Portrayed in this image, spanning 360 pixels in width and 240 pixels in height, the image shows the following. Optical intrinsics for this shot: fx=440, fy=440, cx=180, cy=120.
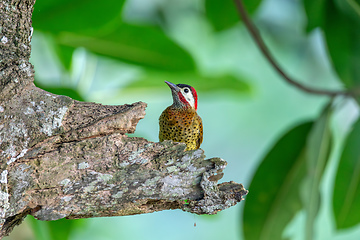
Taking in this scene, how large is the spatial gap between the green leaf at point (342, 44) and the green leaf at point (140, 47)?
1.92ft

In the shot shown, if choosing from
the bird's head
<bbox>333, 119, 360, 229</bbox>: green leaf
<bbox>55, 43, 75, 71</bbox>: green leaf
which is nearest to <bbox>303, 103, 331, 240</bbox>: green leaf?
<bbox>333, 119, 360, 229</bbox>: green leaf

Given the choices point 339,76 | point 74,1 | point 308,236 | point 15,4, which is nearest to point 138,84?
point 74,1

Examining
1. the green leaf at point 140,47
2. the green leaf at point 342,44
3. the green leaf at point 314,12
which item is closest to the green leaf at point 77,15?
the green leaf at point 140,47

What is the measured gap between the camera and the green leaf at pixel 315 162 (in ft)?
5.01

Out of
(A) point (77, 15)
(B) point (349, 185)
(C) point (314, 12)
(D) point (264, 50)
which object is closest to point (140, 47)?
(A) point (77, 15)

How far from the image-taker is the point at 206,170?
0.79m

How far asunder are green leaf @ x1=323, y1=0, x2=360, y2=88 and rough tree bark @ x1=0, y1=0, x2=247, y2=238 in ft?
3.93

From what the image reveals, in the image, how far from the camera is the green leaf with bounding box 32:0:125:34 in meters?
1.66

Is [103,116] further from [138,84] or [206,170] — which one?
[138,84]

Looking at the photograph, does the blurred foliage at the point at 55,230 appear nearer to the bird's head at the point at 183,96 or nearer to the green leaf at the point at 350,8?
the bird's head at the point at 183,96

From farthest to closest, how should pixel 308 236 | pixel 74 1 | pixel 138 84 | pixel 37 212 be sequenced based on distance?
pixel 138 84, pixel 74 1, pixel 308 236, pixel 37 212

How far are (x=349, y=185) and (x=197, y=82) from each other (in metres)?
0.81

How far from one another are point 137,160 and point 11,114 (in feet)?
0.78

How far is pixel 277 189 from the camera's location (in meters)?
1.92
